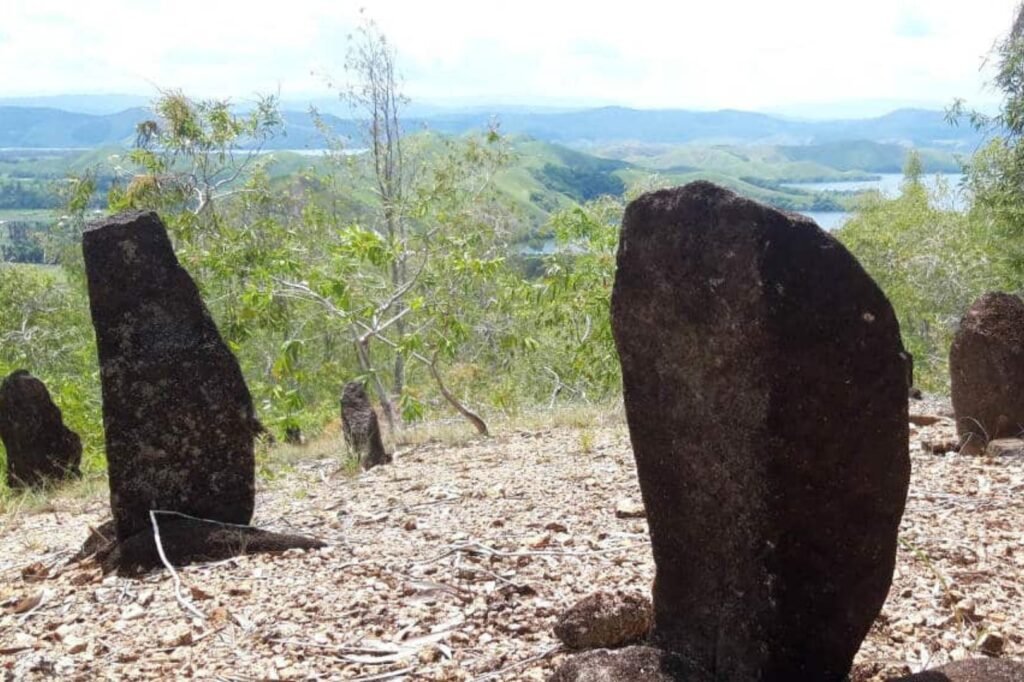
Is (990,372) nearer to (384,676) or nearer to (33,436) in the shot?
(384,676)

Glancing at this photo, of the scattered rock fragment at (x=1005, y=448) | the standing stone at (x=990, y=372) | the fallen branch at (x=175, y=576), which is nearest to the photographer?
the fallen branch at (x=175, y=576)

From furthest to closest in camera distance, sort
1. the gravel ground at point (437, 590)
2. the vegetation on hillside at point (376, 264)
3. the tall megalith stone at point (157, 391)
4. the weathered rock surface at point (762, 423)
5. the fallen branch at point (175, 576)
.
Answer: the vegetation on hillside at point (376, 264) → the tall megalith stone at point (157, 391) → the fallen branch at point (175, 576) → the gravel ground at point (437, 590) → the weathered rock surface at point (762, 423)

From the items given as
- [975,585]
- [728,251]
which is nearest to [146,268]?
[728,251]

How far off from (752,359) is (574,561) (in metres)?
2.41

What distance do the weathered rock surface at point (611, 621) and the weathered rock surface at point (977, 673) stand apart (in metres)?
1.08

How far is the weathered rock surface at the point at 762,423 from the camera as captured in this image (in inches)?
128

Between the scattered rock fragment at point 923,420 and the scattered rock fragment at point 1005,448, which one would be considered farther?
the scattered rock fragment at point 923,420

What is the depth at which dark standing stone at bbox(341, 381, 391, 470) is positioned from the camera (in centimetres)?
1045

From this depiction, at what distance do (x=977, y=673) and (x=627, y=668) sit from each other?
3.96 ft

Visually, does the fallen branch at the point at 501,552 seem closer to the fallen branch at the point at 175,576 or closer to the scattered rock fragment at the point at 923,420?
the fallen branch at the point at 175,576

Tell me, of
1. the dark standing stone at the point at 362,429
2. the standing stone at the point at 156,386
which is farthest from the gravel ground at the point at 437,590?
the dark standing stone at the point at 362,429

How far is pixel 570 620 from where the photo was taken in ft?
13.6

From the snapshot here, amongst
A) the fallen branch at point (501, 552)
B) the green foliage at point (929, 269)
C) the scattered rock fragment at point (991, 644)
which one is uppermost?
the scattered rock fragment at point (991, 644)

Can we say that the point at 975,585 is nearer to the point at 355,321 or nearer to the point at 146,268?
the point at 146,268
